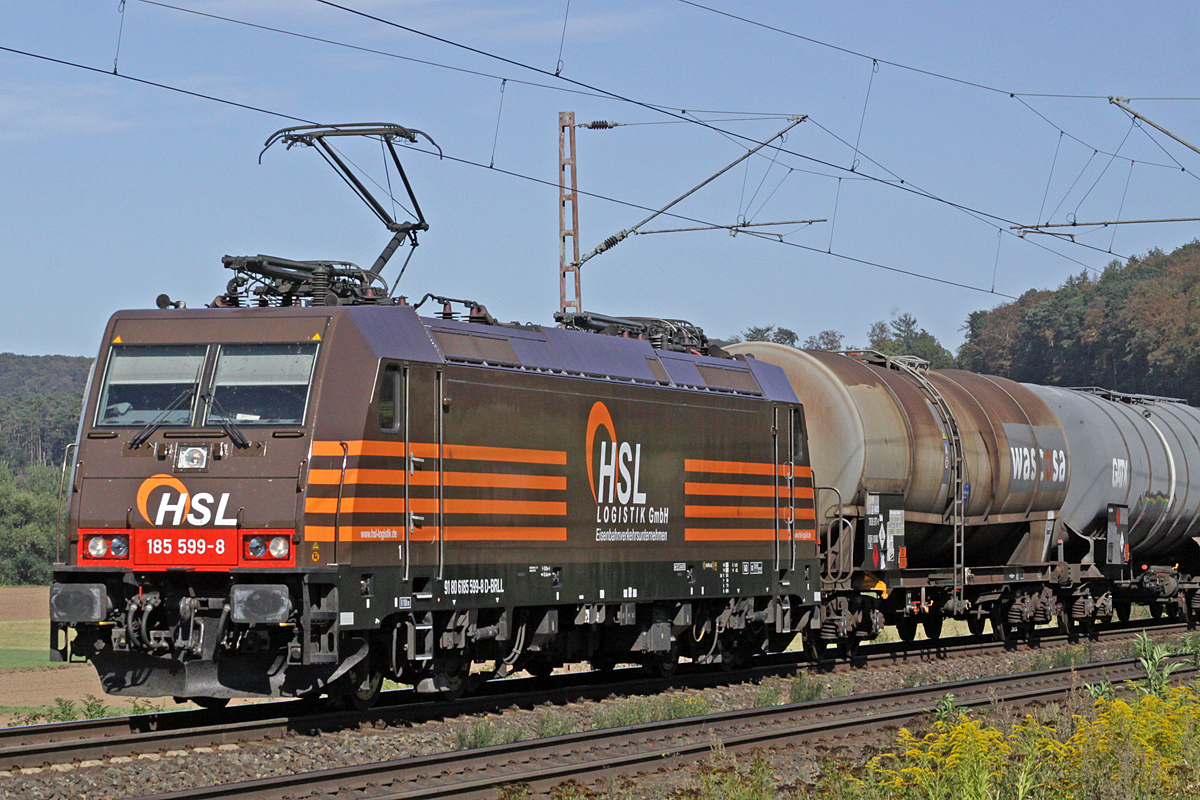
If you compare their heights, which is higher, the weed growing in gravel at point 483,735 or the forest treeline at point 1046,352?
the forest treeline at point 1046,352

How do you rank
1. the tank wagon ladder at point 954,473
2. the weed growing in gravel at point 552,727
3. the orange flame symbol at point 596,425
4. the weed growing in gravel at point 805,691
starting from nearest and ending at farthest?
the weed growing in gravel at point 552,727 → the orange flame symbol at point 596,425 → the weed growing in gravel at point 805,691 → the tank wagon ladder at point 954,473

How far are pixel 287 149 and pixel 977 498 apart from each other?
13.3 meters

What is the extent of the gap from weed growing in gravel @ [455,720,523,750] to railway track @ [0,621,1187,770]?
3.35 ft

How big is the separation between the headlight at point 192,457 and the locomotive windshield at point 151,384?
37 cm

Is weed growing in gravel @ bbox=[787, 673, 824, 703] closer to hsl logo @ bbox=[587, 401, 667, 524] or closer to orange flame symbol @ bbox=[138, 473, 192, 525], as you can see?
hsl logo @ bbox=[587, 401, 667, 524]

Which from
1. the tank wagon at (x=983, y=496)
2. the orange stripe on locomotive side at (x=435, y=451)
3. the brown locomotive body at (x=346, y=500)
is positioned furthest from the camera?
the tank wagon at (x=983, y=496)

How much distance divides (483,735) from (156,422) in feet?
14.6

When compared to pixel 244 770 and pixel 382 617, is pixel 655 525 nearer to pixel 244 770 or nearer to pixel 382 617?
pixel 382 617

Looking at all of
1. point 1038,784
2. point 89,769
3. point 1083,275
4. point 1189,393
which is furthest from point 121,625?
point 1083,275

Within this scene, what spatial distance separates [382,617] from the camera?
46.4ft

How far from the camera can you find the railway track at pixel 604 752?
36.7 ft

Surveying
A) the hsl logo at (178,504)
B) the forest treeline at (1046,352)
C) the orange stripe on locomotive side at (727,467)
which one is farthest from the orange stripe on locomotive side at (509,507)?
the forest treeline at (1046,352)

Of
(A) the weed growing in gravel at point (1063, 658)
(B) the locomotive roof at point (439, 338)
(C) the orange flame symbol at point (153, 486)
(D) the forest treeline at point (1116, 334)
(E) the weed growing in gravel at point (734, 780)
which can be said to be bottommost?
(A) the weed growing in gravel at point (1063, 658)

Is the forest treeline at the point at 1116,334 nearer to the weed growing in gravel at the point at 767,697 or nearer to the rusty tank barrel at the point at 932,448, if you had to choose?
the rusty tank barrel at the point at 932,448
